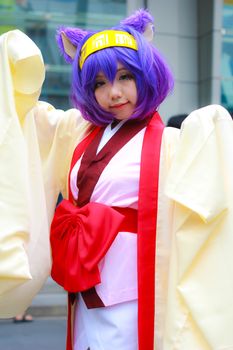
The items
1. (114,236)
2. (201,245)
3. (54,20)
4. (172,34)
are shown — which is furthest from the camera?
(172,34)

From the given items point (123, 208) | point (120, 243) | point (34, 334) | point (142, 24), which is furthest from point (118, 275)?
point (34, 334)

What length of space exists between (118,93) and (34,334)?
3.92 m

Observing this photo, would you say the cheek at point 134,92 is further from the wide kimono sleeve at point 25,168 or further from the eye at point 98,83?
the wide kimono sleeve at point 25,168

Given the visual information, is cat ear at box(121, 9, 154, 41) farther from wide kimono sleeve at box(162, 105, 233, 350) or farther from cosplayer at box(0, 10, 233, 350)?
wide kimono sleeve at box(162, 105, 233, 350)

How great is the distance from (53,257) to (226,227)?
2.09 feet

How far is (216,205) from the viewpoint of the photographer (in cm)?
205

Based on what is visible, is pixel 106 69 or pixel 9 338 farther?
pixel 9 338

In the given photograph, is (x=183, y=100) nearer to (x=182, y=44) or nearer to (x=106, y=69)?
(x=182, y=44)

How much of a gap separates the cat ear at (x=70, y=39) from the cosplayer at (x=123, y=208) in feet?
0.03

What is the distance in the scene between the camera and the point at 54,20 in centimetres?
859

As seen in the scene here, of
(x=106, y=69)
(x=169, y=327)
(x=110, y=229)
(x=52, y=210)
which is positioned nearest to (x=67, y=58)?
(x=106, y=69)

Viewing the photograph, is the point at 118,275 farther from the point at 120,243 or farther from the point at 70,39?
the point at 70,39

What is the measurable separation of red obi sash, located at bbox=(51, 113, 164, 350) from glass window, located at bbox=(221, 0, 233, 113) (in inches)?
279

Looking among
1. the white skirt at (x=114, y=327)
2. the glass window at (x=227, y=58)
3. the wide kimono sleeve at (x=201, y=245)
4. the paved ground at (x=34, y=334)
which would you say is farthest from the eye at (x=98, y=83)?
the glass window at (x=227, y=58)
